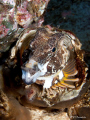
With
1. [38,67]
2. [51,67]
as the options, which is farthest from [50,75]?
[38,67]

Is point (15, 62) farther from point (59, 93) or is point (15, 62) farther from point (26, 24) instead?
point (59, 93)

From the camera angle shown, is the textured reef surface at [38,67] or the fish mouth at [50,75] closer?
the fish mouth at [50,75]

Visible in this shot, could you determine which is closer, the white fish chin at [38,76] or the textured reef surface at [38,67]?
the white fish chin at [38,76]

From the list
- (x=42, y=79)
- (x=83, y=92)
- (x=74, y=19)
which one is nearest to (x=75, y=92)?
(x=83, y=92)

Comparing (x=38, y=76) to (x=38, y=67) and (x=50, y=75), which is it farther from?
(x=50, y=75)

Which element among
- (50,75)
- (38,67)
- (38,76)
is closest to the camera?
(38,67)
